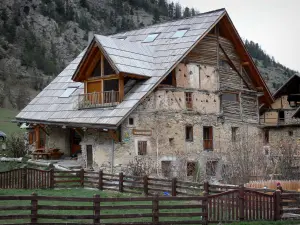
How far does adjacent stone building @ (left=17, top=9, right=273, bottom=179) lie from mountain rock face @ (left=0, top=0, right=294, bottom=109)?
6107 cm

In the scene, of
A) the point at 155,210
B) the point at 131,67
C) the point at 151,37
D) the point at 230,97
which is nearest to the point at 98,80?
the point at 131,67

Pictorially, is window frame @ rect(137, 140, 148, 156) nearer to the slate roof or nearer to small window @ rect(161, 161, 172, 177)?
small window @ rect(161, 161, 172, 177)

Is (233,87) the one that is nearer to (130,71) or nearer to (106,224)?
(130,71)

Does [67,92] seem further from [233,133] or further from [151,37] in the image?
[233,133]

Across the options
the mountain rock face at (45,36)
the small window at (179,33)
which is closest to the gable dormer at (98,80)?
the small window at (179,33)

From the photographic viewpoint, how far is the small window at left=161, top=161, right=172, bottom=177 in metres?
31.6

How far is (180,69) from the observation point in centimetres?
3409

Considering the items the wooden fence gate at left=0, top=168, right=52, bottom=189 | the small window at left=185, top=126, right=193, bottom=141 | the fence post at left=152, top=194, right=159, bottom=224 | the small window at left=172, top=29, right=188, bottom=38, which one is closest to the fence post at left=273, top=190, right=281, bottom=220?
the fence post at left=152, top=194, right=159, bottom=224

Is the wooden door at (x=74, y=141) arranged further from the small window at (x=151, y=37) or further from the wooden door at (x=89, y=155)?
the small window at (x=151, y=37)

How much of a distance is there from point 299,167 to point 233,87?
9.73 meters

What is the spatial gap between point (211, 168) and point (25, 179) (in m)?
13.7

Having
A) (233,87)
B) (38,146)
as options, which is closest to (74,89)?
(38,146)

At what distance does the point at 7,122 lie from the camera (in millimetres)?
73562

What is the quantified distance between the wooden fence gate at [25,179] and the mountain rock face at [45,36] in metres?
70.8
